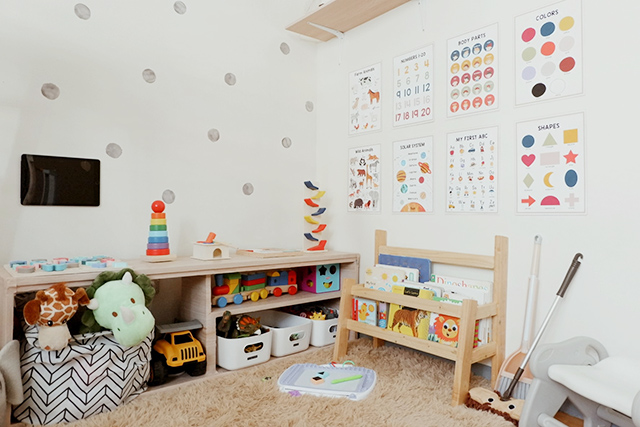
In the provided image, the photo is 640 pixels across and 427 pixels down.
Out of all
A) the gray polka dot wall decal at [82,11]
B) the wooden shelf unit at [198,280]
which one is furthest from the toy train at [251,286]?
the gray polka dot wall decal at [82,11]

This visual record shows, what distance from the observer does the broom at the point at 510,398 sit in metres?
1.54

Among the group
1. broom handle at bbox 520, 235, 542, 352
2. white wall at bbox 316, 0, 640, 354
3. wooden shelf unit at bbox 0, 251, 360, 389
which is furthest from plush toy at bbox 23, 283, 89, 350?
broom handle at bbox 520, 235, 542, 352

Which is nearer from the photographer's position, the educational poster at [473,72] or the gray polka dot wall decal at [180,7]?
the educational poster at [473,72]

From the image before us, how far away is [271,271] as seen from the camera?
222 centimetres

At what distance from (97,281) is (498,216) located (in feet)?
4.91

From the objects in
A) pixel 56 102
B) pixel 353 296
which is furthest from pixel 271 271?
pixel 56 102

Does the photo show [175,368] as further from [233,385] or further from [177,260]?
[177,260]

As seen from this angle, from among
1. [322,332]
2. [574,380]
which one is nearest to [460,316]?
[574,380]

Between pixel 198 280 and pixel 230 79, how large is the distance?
1058 mm

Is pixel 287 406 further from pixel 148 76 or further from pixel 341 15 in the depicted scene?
pixel 341 15

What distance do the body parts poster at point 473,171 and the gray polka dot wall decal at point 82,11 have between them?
161cm

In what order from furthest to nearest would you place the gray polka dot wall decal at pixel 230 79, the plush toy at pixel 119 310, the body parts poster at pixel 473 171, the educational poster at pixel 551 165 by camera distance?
the gray polka dot wall decal at pixel 230 79, the body parts poster at pixel 473 171, the educational poster at pixel 551 165, the plush toy at pixel 119 310

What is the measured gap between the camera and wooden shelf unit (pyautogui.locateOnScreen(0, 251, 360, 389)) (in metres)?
1.40

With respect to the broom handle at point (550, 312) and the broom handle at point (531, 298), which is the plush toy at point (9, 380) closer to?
the broom handle at point (550, 312)
